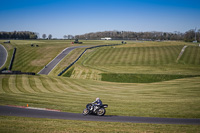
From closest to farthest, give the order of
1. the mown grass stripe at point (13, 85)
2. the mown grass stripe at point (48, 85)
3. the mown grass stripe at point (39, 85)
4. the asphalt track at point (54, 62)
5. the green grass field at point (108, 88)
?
the green grass field at point (108, 88), the mown grass stripe at point (13, 85), the mown grass stripe at point (39, 85), the mown grass stripe at point (48, 85), the asphalt track at point (54, 62)

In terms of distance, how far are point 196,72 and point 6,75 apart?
55.3 m

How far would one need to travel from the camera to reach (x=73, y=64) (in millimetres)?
76312

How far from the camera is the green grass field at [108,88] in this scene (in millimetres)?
16609

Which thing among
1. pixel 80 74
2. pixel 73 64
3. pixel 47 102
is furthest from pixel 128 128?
pixel 73 64

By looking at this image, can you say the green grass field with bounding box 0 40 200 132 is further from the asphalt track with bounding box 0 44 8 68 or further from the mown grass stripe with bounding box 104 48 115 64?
the asphalt track with bounding box 0 44 8 68

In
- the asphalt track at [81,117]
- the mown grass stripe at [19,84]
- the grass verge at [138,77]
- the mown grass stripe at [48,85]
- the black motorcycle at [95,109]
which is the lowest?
the grass verge at [138,77]

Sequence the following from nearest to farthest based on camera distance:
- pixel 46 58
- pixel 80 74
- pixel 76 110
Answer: pixel 76 110, pixel 80 74, pixel 46 58

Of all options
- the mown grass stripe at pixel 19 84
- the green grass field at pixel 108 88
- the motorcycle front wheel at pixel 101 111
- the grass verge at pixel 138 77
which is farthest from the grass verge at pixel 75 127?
the grass verge at pixel 138 77

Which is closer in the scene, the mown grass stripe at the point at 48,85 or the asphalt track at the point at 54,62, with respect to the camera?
the mown grass stripe at the point at 48,85

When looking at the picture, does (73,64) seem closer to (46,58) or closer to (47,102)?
(46,58)

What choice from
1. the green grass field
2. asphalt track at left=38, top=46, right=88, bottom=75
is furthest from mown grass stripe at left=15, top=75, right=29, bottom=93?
asphalt track at left=38, top=46, right=88, bottom=75

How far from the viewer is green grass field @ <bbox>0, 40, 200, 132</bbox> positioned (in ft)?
54.5

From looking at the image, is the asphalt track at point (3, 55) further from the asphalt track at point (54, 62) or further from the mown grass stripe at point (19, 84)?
the mown grass stripe at point (19, 84)

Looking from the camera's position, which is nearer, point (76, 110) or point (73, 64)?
point (76, 110)
